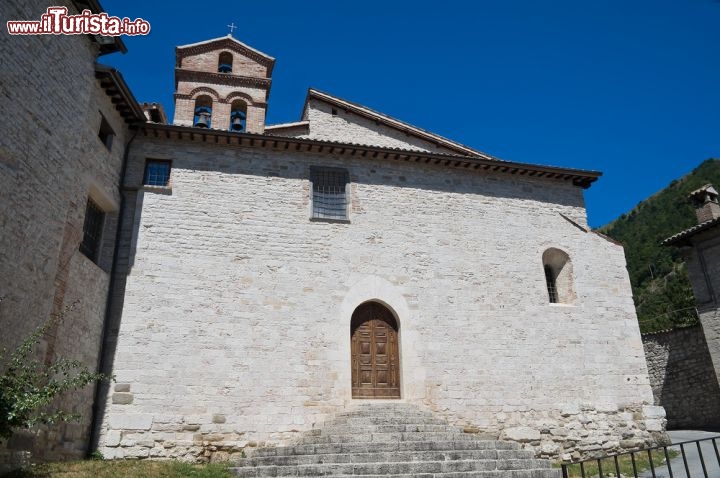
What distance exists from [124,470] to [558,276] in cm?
1157

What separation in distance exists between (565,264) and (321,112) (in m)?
8.64

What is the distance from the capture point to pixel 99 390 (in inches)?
427

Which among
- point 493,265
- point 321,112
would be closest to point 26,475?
point 493,265

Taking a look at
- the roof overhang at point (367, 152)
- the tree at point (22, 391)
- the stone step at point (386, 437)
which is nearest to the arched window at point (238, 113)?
the roof overhang at point (367, 152)

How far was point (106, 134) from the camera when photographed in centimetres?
1213

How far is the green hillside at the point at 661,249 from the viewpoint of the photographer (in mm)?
37938

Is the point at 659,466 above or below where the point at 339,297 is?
below

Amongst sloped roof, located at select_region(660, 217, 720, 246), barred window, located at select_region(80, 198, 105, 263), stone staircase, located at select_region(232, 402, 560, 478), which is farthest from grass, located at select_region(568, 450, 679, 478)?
barred window, located at select_region(80, 198, 105, 263)

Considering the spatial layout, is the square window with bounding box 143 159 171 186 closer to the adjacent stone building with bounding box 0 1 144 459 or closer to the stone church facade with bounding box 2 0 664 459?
the stone church facade with bounding box 2 0 664 459

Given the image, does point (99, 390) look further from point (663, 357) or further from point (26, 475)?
point (663, 357)

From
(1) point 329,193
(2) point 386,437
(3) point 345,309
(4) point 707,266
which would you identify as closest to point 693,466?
(2) point 386,437

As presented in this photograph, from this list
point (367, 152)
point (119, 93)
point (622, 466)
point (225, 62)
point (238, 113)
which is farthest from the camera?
point (225, 62)

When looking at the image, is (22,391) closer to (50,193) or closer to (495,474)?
(50,193)

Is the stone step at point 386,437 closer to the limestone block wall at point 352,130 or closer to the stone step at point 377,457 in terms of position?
the stone step at point 377,457
